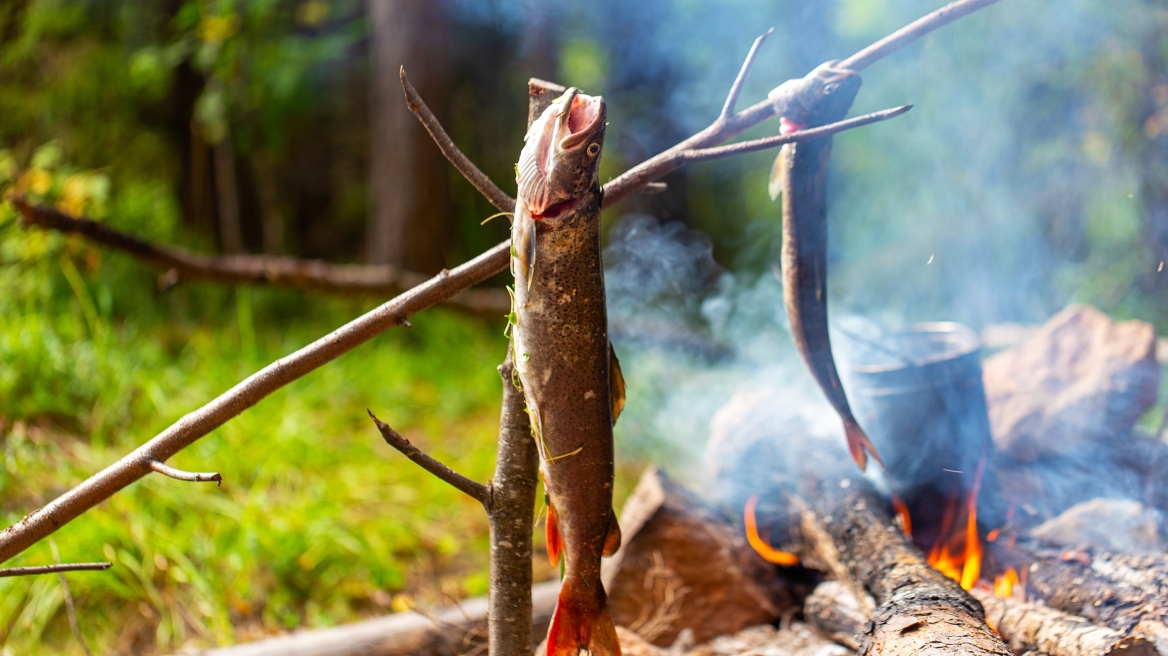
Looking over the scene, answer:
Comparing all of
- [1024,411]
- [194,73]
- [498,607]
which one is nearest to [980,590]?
[1024,411]

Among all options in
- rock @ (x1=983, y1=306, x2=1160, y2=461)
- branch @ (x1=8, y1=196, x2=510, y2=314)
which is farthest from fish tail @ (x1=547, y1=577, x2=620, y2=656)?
branch @ (x1=8, y1=196, x2=510, y2=314)

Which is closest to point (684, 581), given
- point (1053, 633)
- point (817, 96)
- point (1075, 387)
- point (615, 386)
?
point (1053, 633)

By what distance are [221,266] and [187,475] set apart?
2.53m

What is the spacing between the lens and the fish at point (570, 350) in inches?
48.4

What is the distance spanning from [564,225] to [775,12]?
17.6 feet

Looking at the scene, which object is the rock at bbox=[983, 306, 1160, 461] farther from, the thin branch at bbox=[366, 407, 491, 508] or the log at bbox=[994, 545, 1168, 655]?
the thin branch at bbox=[366, 407, 491, 508]

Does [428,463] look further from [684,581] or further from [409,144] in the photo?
[409,144]

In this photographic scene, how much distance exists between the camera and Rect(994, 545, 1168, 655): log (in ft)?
5.85

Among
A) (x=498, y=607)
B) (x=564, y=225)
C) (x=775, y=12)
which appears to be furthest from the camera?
(x=775, y=12)

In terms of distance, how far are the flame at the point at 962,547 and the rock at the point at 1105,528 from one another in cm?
19

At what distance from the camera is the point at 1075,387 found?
2.94 m

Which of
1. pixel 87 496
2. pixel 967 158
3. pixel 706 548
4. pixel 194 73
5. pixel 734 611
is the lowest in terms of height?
pixel 734 611

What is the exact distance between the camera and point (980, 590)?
2197 mm

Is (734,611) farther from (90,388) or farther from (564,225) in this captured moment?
(90,388)
